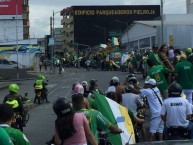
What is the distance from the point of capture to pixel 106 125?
7422 mm

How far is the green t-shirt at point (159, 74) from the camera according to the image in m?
13.2

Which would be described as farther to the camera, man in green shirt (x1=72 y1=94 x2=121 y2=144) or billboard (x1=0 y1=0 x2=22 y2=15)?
billboard (x1=0 y1=0 x2=22 y2=15)

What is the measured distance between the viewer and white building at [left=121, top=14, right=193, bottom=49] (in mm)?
44688

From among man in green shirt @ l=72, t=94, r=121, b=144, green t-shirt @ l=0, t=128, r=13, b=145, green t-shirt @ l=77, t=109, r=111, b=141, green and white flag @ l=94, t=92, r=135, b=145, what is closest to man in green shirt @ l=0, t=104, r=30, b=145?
green t-shirt @ l=0, t=128, r=13, b=145

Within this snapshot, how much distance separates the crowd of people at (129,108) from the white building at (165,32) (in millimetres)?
23406

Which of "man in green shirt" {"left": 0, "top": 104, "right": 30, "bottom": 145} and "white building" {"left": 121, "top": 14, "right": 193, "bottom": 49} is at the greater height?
"white building" {"left": 121, "top": 14, "right": 193, "bottom": 49}

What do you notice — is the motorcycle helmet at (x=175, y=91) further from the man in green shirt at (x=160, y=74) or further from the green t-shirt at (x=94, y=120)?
the man in green shirt at (x=160, y=74)

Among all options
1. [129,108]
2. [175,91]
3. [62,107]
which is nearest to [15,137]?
[62,107]

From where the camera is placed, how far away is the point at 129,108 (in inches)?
447

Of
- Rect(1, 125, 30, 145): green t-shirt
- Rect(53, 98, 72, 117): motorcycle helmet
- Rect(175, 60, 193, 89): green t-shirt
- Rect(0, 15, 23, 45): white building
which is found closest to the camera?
Rect(1, 125, 30, 145): green t-shirt

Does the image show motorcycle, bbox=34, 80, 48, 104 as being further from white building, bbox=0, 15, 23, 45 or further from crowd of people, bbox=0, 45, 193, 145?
white building, bbox=0, 15, 23, 45

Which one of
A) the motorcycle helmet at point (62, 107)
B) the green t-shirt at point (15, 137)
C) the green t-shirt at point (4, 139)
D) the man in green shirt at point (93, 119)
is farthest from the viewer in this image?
the man in green shirt at point (93, 119)

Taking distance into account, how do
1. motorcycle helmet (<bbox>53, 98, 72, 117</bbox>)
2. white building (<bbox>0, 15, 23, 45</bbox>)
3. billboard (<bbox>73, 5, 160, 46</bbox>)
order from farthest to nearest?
billboard (<bbox>73, 5, 160, 46</bbox>) < white building (<bbox>0, 15, 23, 45</bbox>) < motorcycle helmet (<bbox>53, 98, 72, 117</bbox>)

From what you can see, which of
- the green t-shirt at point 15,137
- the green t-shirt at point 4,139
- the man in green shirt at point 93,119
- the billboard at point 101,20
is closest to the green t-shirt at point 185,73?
the man in green shirt at point 93,119
